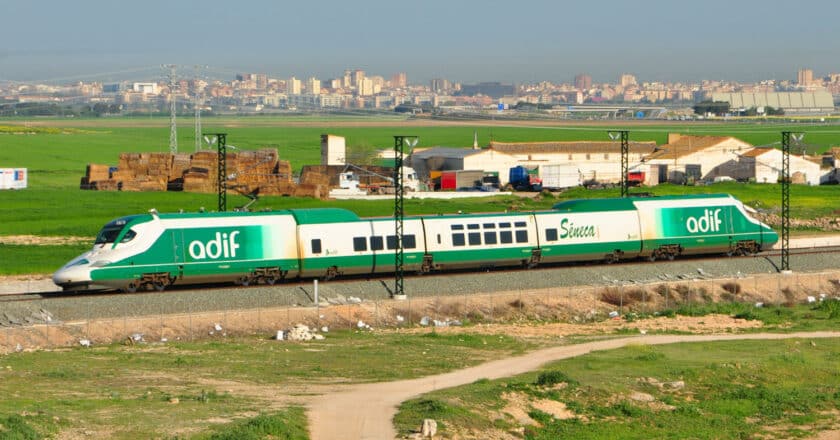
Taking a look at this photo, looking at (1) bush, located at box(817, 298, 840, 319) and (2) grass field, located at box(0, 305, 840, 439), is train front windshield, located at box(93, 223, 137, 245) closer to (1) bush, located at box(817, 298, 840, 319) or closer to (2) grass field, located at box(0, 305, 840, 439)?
(2) grass field, located at box(0, 305, 840, 439)

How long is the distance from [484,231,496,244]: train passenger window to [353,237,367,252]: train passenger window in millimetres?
6309

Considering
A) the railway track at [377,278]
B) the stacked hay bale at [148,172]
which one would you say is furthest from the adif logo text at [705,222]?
the stacked hay bale at [148,172]

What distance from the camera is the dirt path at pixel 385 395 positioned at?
32.2 meters

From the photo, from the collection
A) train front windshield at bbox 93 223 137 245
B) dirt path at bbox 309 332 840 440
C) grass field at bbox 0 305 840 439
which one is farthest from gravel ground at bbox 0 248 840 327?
dirt path at bbox 309 332 840 440

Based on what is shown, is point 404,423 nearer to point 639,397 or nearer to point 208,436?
point 208,436

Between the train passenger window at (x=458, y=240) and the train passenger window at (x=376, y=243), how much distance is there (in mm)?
3763

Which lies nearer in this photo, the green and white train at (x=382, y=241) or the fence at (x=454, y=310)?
the fence at (x=454, y=310)

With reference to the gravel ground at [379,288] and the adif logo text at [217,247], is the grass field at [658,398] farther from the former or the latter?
the adif logo text at [217,247]

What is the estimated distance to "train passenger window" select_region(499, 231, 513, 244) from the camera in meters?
60.6

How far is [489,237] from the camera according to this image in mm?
60188

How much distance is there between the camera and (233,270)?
53.9m

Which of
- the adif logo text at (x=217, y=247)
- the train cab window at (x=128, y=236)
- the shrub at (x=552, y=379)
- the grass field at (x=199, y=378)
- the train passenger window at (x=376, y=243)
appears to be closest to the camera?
the grass field at (x=199, y=378)

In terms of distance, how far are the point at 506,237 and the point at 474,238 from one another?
6.19 feet

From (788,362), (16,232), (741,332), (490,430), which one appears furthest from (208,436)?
(16,232)
